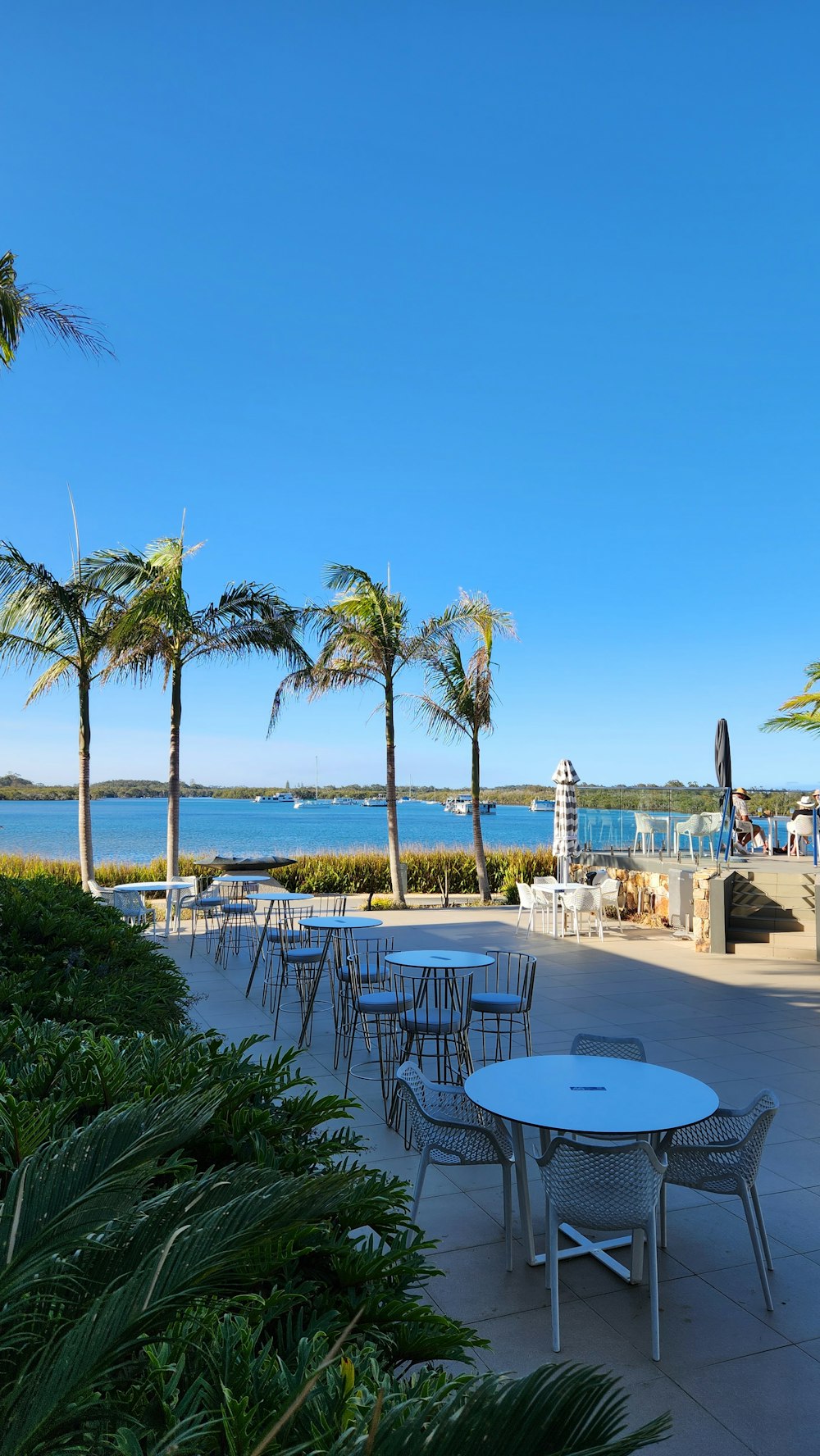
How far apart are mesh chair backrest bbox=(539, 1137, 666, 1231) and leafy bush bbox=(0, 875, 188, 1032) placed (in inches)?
64.8

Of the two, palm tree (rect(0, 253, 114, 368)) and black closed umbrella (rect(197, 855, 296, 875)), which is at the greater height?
palm tree (rect(0, 253, 114, 368))

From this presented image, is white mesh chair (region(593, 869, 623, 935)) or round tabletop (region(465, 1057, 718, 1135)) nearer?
round tabletop (region(465, 1057, 718, 1135))

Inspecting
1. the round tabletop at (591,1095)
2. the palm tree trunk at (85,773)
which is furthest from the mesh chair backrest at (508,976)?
the palm tree trunk at (85,773)

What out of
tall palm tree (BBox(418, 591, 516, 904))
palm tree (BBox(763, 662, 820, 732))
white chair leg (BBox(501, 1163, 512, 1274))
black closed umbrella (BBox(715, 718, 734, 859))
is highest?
tall palm tree (BBox(418, 591, 516, 904))

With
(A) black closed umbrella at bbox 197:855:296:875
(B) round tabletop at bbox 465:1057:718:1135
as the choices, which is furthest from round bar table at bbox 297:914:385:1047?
(A) black closed umbrella at bbox 197:855:296:875

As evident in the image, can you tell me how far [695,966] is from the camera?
1033 cm

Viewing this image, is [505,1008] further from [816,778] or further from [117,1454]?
[816,778]

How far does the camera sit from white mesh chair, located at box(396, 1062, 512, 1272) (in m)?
3.70

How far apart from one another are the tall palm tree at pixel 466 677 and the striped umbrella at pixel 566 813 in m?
1.38

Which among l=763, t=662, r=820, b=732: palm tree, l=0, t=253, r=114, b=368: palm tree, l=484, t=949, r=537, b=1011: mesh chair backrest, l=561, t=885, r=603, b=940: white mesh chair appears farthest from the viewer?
l=763, t=662, r=820, b=732: palm tree

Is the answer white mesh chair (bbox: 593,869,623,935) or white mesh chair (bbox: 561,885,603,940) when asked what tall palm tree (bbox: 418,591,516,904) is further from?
white mesh chair (bbox: 561,885,603,940)

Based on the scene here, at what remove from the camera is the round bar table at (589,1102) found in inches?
129

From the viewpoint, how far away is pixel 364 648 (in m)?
14.4

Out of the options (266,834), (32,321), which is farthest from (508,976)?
→ (266,834)
